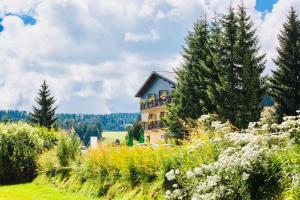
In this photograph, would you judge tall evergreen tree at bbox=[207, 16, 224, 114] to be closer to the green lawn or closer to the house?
the green lawn

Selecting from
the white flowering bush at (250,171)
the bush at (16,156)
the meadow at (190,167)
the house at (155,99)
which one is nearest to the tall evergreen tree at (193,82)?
the bush at (16,156)

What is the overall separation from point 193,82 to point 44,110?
33.7m

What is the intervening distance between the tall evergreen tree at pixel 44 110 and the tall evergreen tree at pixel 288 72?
38276mm

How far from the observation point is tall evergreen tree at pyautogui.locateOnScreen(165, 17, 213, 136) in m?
37.7

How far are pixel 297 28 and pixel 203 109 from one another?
9.79 metres

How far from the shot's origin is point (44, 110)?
219ft

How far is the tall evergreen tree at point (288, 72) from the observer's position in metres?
34.8

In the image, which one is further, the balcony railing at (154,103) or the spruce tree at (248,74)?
the balcony railing at (154,103)

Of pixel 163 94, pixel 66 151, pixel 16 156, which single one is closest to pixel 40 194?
pixel 66 151

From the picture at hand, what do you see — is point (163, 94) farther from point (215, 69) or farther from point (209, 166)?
point (209, 166)

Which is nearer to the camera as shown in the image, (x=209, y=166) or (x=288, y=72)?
(x=209, y=166)

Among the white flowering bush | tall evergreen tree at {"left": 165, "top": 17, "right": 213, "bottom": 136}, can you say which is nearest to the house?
tall evergreen tree at {"left": 165, "top": 17, "right": 213, "bottom": 136}

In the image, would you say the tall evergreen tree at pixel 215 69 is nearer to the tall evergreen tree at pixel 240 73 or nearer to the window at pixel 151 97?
the tall evergreen tree at pixel 240 73

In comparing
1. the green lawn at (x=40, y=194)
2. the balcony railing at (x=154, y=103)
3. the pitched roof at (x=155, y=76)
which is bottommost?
the green lawn at (x=40, y=194)
